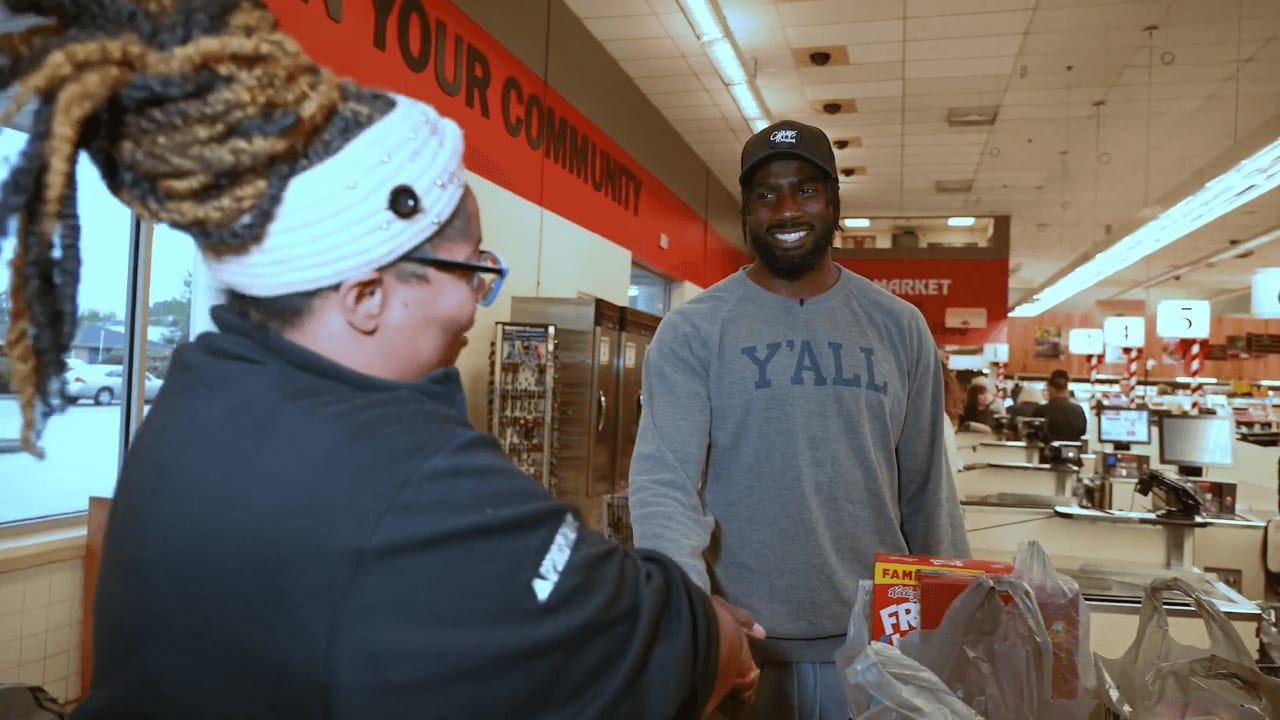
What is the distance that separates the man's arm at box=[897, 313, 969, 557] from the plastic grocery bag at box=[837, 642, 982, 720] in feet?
1.72

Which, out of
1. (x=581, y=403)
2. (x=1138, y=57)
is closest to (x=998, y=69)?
(x=1138, y=57)

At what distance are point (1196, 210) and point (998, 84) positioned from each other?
9.31 feet

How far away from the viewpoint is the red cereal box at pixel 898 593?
59.3 inches

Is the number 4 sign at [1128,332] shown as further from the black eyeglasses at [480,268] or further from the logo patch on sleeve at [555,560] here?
the logo patch on sleeve at [555,560]

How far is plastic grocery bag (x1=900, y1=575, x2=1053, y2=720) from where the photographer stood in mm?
1398

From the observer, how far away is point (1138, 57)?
7504 mm

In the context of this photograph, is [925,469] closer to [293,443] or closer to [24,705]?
[293,443]

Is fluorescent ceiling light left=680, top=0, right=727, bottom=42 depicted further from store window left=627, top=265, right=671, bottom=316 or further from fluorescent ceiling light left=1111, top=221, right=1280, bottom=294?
fluorescent ceiling light left=1111, top=221, right=1280, bottom=294

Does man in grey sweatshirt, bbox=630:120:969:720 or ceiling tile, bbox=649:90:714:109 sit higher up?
ceiling tile, bbox=649:90:714:109

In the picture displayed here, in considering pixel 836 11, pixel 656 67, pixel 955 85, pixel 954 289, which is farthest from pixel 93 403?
pixel 954 289

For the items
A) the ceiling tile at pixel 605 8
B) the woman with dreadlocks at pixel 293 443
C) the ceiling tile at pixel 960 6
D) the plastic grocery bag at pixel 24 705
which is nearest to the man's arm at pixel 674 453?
the woman with dreadlocks at pixel 293 443

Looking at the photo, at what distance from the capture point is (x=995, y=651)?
1.42m

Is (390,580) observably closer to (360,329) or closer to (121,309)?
(360,329)

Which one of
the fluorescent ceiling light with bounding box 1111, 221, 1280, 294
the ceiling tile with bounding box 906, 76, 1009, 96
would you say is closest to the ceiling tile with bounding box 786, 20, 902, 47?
the ceiling tile with bounding box 906, 76, 1009, 96
